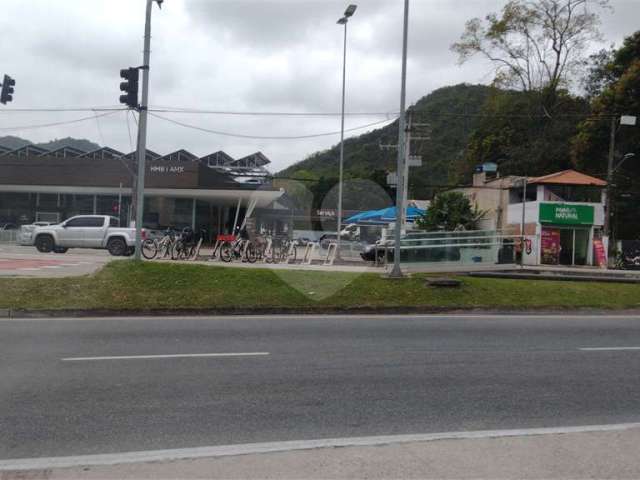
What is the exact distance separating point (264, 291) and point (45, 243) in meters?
16.1

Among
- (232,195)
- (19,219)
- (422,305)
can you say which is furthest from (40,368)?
(19,219)

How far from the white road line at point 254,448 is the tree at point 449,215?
24.1 meters

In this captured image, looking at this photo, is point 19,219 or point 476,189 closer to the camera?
point 19,219

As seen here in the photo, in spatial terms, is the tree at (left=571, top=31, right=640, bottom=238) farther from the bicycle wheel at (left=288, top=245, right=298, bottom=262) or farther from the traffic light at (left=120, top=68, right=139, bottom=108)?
A: the traffic light at (left=120, top=68, right=139, bottom=108)

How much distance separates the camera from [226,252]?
25047 millimetres

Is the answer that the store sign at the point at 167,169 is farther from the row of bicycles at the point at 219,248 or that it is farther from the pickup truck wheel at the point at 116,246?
the row of bicycles at the point at 219,248

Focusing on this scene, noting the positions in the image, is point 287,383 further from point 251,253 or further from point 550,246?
point 550,246

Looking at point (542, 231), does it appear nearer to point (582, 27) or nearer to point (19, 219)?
point (582, 27)

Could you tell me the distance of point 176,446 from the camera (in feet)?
17.4

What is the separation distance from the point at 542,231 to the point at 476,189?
11254 mm

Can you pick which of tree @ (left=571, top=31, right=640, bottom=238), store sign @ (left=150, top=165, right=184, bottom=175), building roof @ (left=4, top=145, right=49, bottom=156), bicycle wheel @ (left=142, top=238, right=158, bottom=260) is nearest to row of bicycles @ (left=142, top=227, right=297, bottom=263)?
bicycle wheel @ (left=142, top=238, right=158, bottom=260)

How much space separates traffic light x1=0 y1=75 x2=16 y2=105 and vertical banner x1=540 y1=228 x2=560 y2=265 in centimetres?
2814

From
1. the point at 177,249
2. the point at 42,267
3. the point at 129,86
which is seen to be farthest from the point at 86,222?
the point at 129,86

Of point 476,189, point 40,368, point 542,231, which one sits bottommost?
point 40,368
